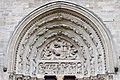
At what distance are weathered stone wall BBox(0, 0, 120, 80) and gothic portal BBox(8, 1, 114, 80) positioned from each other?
152 millimetres

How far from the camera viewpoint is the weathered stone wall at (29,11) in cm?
715

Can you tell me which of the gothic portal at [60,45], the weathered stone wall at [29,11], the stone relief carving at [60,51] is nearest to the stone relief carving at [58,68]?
the gothic portal at [60,45]

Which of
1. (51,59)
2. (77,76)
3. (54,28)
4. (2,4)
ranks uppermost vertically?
(2,4)

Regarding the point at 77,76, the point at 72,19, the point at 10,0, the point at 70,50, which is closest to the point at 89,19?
the point at 72,19

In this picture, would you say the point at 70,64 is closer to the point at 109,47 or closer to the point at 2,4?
the point at 109,47

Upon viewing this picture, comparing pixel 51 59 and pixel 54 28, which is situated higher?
pixel 54 28

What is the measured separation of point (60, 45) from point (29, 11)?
1220 mm

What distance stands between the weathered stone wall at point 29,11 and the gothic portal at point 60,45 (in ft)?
0.50

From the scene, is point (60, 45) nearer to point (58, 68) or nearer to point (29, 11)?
point (58, 68)

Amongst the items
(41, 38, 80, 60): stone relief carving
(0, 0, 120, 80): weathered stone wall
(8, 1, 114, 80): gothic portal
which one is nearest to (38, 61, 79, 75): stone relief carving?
(8, 1, 114, 80): gothic portal

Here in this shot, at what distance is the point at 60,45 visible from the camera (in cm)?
773

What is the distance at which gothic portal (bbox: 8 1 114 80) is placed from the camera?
23.2 feet

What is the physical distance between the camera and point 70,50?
7.68 m

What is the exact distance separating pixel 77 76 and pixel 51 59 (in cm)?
81
